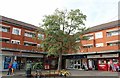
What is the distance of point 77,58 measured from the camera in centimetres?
4306

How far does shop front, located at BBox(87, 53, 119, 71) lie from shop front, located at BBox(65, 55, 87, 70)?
2112 mm

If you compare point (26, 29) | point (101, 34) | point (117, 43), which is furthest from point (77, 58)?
point (26, 29)

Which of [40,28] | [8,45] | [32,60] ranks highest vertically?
[40,28]

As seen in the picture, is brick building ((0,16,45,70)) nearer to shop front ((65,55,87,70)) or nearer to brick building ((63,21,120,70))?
shop front ((65,55,87,70))

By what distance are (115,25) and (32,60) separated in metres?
18.0

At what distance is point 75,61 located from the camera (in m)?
45.1

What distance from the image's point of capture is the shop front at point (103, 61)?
35031 millimetres

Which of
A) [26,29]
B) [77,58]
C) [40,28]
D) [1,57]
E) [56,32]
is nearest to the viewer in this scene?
[56,32]

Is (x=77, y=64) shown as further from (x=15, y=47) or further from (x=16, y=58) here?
(x=15, y=47)

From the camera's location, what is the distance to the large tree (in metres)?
23.0

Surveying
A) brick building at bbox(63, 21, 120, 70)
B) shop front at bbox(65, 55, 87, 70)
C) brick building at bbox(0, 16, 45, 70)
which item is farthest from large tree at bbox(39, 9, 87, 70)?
shop front at bbox(65, 55, 87, 70)

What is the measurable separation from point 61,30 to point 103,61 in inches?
703

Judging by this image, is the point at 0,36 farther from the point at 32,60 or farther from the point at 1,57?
the point at 32,60

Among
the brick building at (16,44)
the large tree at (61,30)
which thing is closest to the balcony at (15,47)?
the brick building at (16,44)
